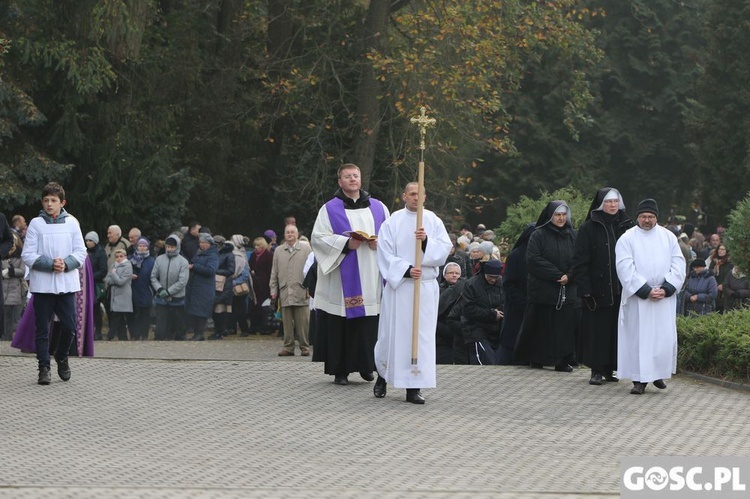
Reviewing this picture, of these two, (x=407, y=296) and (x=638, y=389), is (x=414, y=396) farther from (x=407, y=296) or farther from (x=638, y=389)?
(x=638, y=389)

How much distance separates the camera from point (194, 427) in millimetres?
11953

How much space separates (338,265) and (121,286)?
9.37m

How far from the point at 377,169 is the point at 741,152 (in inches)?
891

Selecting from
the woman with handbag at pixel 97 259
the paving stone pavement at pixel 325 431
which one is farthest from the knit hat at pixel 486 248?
the woman with handbag at pixel 97 259

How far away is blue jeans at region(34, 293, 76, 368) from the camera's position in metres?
14.3

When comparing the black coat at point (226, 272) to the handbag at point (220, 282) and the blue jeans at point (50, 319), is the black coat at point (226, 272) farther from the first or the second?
the blue jeans at point (50, 319)

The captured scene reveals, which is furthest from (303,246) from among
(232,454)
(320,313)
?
(232,454)

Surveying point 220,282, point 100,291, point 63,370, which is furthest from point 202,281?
point 63,370

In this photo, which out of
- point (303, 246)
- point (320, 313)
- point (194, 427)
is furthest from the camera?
point (303, 246)

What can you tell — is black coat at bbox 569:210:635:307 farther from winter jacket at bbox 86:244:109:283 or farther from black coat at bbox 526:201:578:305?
winter jacket at bbox 86:244:109:283

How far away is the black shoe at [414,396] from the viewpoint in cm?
1348

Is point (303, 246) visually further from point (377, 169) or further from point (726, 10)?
point (726, 10)

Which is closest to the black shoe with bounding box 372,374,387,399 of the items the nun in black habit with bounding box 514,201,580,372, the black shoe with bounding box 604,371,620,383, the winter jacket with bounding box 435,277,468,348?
the black shoe with bounding box 604,371,620,383

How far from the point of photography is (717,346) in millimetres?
15547
